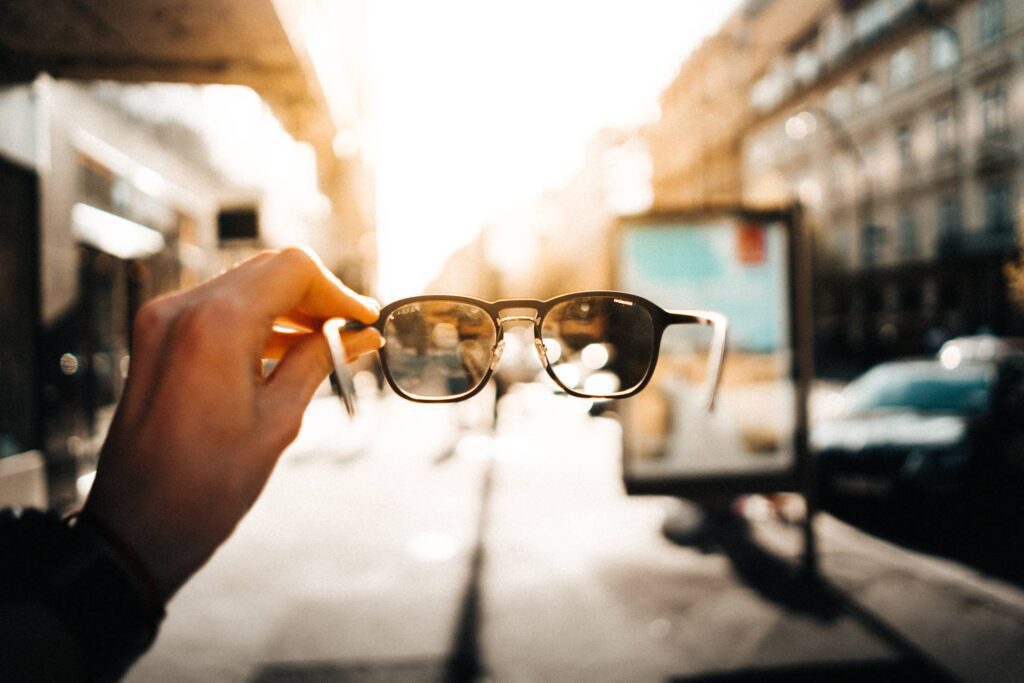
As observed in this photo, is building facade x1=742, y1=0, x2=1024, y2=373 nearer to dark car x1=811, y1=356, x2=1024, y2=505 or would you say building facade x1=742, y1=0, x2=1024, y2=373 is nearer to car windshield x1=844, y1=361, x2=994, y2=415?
car windshield x1=844, y1=361, x2=994, y2=415

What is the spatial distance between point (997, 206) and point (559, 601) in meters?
14.1

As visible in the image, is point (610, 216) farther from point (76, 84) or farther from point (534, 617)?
point (76, 84)

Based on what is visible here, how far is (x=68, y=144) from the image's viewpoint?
6.37m

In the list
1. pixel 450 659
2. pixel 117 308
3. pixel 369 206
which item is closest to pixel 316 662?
pixel 450 659

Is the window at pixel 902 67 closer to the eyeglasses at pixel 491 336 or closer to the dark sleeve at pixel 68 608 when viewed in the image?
the eyeglasses at pixel 491 336

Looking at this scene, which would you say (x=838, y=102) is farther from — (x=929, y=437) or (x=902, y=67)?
(x=929, y=437)

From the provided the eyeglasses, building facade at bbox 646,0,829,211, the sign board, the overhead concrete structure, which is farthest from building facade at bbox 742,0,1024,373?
the eyeglasses

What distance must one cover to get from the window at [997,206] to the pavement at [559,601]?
29.8 feet

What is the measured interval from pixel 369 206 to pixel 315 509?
110 ft

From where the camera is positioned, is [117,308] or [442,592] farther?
[117,308]

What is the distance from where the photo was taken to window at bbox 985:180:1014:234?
1307 cm

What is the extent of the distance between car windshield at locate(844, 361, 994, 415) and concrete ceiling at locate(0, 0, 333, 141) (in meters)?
6.15

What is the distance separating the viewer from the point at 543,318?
1.42 metres

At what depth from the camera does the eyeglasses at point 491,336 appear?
1.33 metres
